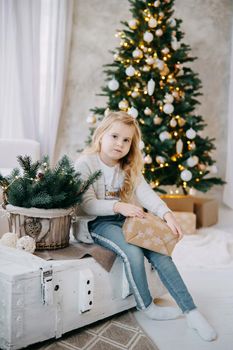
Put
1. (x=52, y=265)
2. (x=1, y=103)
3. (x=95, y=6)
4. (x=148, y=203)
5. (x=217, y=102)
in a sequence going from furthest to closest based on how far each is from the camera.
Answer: (x=217, y=102)
(x=95, y=6)
(x=1, y=103)
(x=148, y=203)
(x=52, y=265)

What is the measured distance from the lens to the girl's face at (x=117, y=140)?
6.63 ft

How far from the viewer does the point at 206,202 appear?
378cm

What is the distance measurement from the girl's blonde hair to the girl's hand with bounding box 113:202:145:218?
233 mm

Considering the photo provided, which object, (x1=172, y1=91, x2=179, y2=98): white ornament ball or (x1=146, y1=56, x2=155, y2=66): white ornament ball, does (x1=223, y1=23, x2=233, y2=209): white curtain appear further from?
(x1=146, y1=56, x2=155, y2=66): white ornament ball

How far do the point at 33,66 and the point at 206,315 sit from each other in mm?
3149

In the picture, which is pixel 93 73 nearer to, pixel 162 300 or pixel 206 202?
pixel 206 202

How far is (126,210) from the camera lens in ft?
5.95

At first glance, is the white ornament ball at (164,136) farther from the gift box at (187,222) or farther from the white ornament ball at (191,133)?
the gift box at (187,222)

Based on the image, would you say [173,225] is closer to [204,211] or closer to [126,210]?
[126,210]

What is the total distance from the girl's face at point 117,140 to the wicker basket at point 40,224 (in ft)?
1.39

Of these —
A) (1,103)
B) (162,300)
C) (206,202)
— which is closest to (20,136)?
(1,103)

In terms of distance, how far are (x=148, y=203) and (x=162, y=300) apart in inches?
19.5

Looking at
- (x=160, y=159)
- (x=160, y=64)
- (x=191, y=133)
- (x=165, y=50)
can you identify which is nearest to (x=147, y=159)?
(x=160, y=159)

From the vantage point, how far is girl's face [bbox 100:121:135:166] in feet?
6.63
